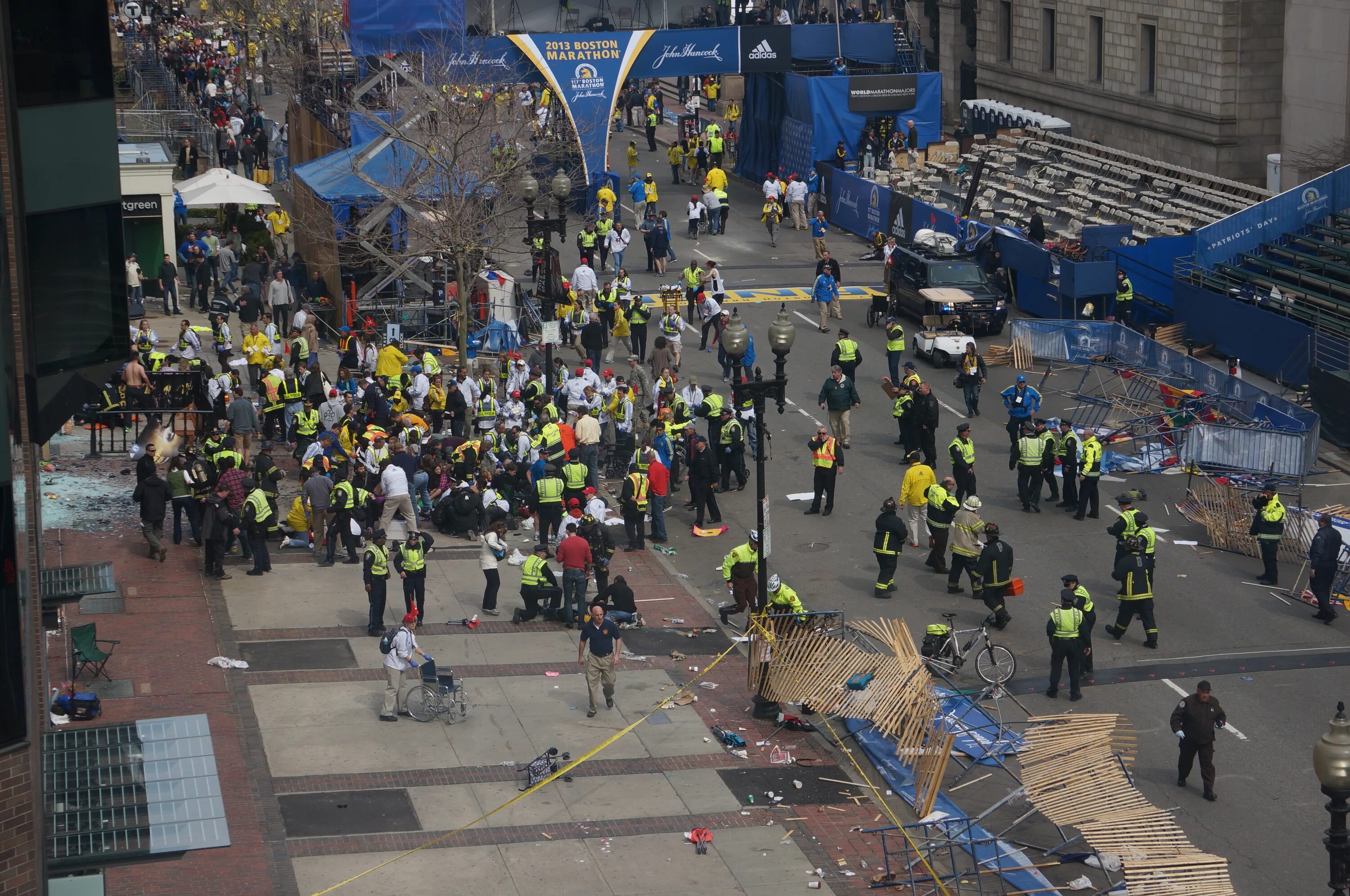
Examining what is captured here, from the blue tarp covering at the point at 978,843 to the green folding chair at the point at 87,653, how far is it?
931 centimetres

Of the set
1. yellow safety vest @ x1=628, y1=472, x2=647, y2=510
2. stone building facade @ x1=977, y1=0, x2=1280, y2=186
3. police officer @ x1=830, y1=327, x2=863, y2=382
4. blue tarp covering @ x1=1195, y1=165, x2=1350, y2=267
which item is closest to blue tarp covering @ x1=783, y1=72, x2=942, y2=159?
stone building facade @ x1=977, y1=0, x2=1280, y2=186

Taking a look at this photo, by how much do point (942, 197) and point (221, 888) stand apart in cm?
3671

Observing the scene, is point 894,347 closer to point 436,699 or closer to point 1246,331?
point 1246,331

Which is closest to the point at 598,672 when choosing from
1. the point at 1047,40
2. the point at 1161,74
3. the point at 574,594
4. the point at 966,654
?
the point at 574,594

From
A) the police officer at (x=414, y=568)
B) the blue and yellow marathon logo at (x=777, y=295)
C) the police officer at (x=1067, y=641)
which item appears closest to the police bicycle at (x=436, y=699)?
the police officer at (x=414, y=568)

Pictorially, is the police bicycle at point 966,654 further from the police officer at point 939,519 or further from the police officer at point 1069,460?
the police officer at point 1069,460

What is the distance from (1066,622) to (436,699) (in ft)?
24.4

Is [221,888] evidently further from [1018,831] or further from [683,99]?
[683,99]

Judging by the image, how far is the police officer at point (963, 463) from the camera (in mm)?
26562

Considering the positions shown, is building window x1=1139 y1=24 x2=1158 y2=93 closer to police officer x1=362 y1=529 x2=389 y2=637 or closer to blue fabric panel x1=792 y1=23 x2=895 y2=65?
blue fabric panel x1=792 y1=23 x2=895 y2=65

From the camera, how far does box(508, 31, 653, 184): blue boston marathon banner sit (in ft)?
159

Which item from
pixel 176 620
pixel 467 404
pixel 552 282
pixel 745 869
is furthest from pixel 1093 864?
pixel 552 282

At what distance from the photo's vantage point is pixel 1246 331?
35344 millimetres

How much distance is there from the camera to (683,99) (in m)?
71.0
